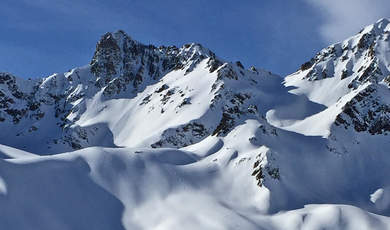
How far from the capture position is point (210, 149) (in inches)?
2790

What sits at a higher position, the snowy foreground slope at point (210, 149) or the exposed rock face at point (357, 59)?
the exposed rock face at point (357, 59)

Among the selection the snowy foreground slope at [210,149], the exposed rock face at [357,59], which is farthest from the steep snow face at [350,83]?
the snowy foreground slope at [210,149]

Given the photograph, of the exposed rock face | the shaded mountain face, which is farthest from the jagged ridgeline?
the exposed rock face

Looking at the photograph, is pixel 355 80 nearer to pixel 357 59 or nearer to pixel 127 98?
pixel 357 59

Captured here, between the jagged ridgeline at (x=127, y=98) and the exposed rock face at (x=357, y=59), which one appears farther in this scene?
the exposed rock face at (x=357, y=59)

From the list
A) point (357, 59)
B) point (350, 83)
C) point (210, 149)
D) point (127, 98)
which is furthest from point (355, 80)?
point (127, 98)

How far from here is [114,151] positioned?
214 ft

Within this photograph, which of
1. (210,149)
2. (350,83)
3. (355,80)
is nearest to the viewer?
(210,149)

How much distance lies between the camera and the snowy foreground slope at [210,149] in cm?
5216

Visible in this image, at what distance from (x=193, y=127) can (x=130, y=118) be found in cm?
2807

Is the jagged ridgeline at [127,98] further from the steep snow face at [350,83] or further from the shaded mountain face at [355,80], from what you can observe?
the shaded mountain face at [355,80]

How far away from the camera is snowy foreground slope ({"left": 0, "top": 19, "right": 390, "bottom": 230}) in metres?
52.2

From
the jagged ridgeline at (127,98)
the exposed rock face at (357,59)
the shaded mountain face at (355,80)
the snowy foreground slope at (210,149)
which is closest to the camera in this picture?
the snowy foreground slope at (210,149)

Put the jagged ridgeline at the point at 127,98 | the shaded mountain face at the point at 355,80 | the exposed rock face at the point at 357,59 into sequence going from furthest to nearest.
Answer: the exposed rock face at the point at 357,59 → the jagged ridgeline at the point at 127,98 → the shaded mountain face at the point at 355,80
